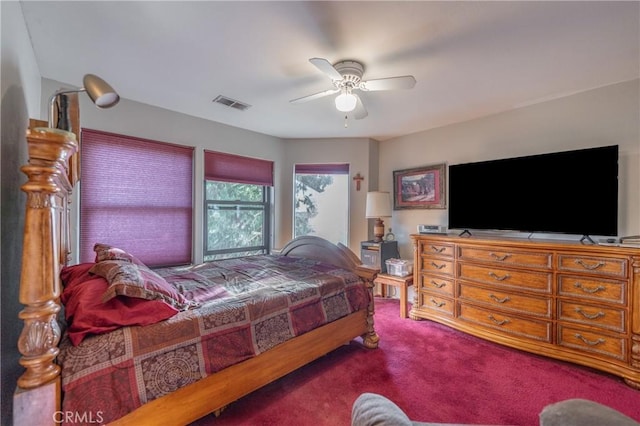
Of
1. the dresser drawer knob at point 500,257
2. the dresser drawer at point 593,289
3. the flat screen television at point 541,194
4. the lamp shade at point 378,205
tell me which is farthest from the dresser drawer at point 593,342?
the lamp shade at point 378,205

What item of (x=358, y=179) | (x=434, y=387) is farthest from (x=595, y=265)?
(x=358, y=179)

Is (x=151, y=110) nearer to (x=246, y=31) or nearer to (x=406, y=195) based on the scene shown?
(x=246, y=31)

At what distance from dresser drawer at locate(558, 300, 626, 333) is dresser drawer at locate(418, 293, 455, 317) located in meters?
0.90

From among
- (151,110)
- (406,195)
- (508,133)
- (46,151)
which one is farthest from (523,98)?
(151,110)

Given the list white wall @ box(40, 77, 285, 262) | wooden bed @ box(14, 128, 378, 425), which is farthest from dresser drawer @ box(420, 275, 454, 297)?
wooden bed @ box(14, 128, 378, 425)

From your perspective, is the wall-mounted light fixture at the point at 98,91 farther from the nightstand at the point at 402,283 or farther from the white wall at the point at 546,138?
the white wall at the point at 546,138

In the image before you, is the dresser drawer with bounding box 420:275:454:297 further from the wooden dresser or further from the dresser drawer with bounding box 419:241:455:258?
the dresser drawer with bounding box 419:241:455:258

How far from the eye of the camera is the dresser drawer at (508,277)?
2.38 meters

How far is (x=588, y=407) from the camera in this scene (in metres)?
0.86

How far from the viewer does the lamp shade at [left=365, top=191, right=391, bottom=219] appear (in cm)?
375

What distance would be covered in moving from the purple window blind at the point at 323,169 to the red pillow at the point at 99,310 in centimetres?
318

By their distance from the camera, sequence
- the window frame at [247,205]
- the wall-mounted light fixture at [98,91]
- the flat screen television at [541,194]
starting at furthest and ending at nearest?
the window frame at [247,205] → the flat screen television at [541,194] → the wall-mounted light fixture at [98,91]

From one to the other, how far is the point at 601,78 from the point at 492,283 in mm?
1966

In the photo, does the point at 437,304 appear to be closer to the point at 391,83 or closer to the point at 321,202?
the point at 321,202
